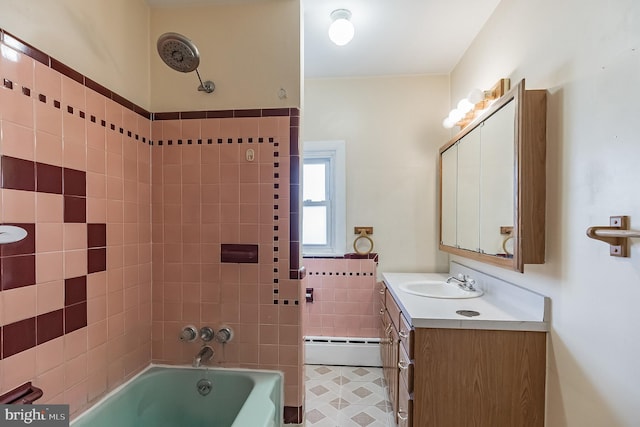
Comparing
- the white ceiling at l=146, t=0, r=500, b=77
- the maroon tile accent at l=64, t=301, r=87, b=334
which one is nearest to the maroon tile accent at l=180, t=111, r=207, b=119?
the white ceiling at l=146, t=0, r=500, b=77

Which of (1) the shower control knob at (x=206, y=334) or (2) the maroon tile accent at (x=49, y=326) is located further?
(1) the shower control knob at (x=206, y=334)

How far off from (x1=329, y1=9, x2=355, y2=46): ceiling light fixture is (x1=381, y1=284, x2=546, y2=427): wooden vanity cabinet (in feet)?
5.74

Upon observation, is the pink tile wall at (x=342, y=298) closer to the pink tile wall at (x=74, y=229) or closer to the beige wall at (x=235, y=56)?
the pink tile wall at (x=74, y=229)

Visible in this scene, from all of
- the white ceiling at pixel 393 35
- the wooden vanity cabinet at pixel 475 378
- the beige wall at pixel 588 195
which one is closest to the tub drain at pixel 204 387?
the wooden vanity cabinet at pixel 475 378

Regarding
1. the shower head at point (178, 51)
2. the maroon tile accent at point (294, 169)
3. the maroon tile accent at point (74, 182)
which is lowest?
the maroon tile accent at point (74, 182)

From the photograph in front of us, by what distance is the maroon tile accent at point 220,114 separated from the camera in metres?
1.63

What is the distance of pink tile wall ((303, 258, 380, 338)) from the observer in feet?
8.70

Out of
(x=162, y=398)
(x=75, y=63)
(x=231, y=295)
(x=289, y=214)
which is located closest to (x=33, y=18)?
(x=75, y=63)

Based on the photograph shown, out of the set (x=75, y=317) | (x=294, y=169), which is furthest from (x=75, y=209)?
(x=294, y=169)

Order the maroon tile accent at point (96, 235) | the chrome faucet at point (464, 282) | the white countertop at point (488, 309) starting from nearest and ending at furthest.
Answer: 1. the maroon tile accent at point (96, 235)
2. the white countertop at point (488, 309)
3. the chrome faucet at point (464, 282)

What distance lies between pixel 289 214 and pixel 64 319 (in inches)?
40.4

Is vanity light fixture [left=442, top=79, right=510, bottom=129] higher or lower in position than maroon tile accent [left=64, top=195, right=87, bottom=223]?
higher

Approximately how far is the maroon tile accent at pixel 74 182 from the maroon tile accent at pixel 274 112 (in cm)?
88

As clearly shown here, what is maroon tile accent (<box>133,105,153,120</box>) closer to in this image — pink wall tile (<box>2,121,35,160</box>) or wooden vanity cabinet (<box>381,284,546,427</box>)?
pink wall tile (<box>2,121,35,160</box>)
